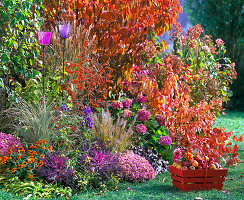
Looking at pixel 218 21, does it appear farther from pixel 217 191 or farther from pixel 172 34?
pixel 217 191

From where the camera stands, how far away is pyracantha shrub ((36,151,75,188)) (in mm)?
3354

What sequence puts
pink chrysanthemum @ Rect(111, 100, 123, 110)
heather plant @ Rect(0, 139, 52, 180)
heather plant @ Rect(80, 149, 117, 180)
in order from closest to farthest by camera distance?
heather plant @ Rect(0, 139, 52, 180)
heather plant @ Rect(80, 149, 117, 180)
pink chrysanthemum @ Rect(111, 100, 123, 110)

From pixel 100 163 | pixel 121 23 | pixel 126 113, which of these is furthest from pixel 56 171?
pixel 121 23

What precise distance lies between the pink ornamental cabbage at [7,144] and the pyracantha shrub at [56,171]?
1.17 feet

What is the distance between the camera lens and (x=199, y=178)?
3398mm

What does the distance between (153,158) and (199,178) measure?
1037 millimetres

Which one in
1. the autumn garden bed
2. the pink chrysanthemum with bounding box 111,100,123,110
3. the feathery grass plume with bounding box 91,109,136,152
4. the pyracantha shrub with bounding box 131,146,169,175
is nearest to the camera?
the autumn garden bed

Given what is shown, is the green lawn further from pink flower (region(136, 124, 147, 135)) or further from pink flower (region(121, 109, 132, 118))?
pink flower (region(121, 109, 132, 118))

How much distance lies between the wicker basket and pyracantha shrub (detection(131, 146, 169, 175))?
0.79 metres

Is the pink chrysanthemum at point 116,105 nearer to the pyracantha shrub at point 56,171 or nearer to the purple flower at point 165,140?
the purple flower at point 165,140

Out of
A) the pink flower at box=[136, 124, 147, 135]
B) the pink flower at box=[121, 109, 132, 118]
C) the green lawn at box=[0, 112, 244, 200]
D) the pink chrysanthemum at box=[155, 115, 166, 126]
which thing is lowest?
the green lawn at box=[0, 112, 244, 200]

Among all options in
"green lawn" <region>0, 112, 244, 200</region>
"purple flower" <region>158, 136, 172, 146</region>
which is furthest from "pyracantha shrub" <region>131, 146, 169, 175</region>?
"green lawn" <region>0, 112, 244, 200</region>

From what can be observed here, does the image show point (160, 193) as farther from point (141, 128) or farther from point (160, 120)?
point (160, 120)

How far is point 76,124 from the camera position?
3883 millimetres
